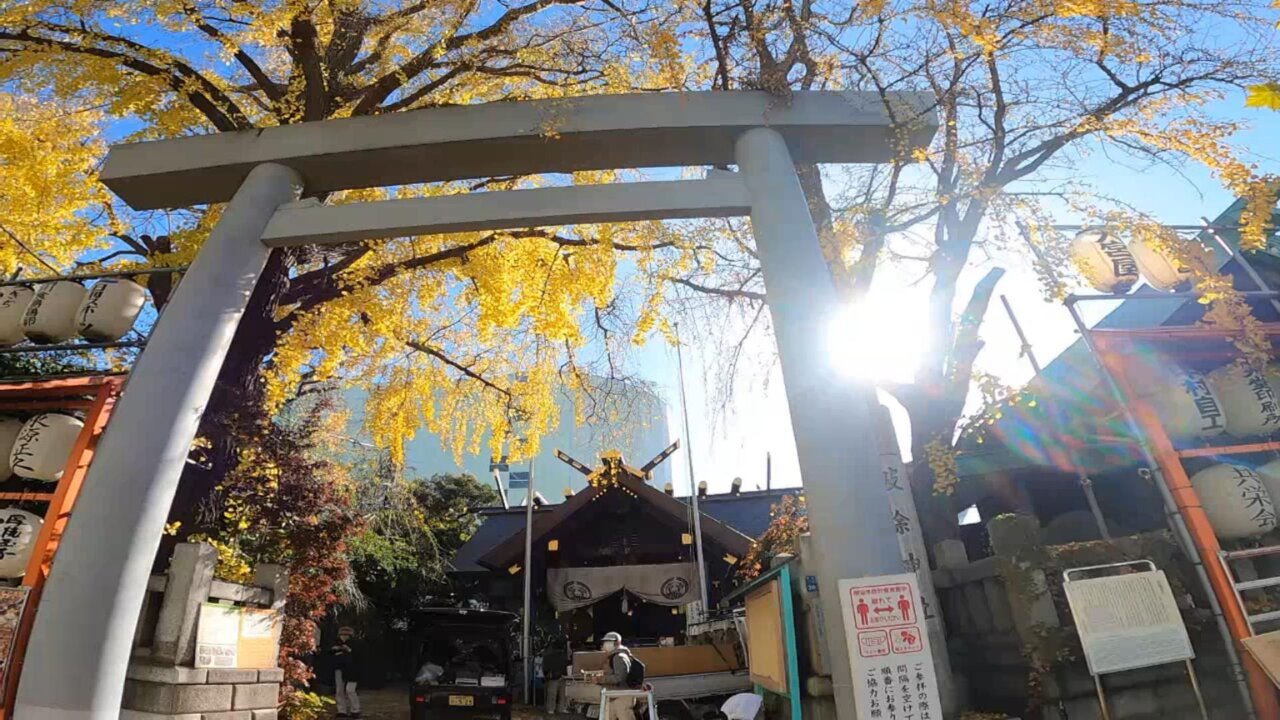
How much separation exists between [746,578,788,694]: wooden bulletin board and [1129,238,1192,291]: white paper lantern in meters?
4.37

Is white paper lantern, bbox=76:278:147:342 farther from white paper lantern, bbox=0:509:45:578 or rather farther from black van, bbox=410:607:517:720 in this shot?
black van, bbox=410:607:517:720

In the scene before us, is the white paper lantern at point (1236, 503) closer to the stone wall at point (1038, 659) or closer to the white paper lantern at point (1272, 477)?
the white paper lantern at point (1272, 477)

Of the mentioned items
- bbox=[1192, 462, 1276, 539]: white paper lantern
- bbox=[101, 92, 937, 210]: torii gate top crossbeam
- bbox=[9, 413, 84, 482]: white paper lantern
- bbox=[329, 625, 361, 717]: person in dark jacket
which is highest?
bbox=[101, 92, 937, 210]: torii gate top crossbeam

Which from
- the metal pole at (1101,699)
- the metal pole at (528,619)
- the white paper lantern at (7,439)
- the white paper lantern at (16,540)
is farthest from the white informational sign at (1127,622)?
the metal pole at (528,619)

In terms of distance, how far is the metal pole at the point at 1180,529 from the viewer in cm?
436

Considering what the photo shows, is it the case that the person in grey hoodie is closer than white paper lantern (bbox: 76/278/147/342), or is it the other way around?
white paper lantern (bbox: 76/278/147/342)

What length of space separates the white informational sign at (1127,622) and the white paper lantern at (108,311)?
7.52m

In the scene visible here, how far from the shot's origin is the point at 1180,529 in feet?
15.6

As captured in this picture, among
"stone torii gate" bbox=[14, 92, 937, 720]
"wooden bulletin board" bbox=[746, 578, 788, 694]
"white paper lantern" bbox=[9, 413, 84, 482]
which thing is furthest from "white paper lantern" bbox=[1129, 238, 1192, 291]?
"white paper lantern" bbox=[9, 413, 84, 482]

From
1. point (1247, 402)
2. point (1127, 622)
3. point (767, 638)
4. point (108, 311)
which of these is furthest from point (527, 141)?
point (1247, 402)

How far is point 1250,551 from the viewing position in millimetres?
4602

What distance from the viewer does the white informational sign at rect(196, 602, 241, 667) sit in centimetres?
523

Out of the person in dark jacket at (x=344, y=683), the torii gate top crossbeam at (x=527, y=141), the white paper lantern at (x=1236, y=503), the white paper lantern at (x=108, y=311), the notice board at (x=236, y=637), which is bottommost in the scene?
the person in dark jacket at (x=344, y=683)

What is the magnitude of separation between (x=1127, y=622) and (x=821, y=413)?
2.64 meters
